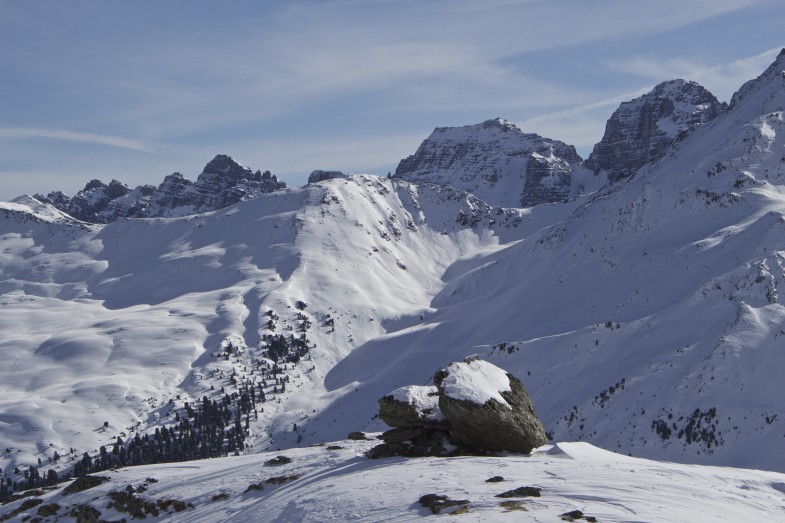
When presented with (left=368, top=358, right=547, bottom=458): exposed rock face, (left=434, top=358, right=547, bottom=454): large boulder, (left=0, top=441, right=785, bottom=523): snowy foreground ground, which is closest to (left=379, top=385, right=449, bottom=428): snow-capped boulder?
(left=368, top=358, right=547, bottom=458): exposed rock face

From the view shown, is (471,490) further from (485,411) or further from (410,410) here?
(410,410)

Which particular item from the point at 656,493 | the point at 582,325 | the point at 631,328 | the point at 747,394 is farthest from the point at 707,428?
the point at 656,493

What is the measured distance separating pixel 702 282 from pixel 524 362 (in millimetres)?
37741

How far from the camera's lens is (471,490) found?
129ft

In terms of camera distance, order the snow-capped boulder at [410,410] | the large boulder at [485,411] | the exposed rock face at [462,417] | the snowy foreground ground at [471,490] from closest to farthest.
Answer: the snowy foreground ground at [471,490] → the large boulder at [485,411] → the exposed rock face at [462,417] → the snow-capped boulder at [410,410]

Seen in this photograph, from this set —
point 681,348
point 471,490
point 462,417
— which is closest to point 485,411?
point 462,417

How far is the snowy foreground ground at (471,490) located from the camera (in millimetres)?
36219

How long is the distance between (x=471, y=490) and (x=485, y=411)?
9.01 metres

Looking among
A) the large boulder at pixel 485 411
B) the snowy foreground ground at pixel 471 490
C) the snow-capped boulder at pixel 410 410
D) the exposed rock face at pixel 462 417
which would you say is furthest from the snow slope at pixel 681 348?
the snow-capped boulder at pixel 410 410

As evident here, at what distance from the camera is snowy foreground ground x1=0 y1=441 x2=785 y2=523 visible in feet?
119

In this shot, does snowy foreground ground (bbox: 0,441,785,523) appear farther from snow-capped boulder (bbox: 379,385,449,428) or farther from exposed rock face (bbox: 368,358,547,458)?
snow-capped boulder (bbox: 379,385,449,428)

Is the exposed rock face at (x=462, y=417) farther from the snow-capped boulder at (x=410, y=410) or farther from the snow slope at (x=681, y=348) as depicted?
the snow slope at (x=681, y=348)

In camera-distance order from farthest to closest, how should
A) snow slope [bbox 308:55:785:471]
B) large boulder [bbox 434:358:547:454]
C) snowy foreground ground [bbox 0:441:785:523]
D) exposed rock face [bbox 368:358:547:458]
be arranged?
snow slope [bbox 308:55:785:471] < exposed rock face [bbox 368:358:547:458] < large boulder [bbox 434:358:547:454] < snowy foreground ground [bbox 0:441:785:523]

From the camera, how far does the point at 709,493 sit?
131 ft
